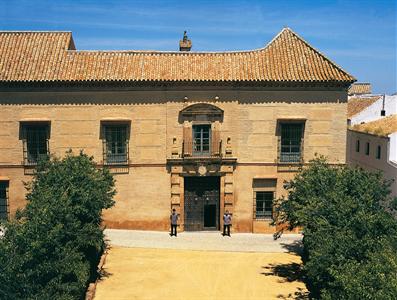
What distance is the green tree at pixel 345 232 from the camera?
508 inches

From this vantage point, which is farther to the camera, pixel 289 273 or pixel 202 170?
pixel 202 170

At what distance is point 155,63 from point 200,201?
28.5 feet

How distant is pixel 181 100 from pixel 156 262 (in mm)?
9588

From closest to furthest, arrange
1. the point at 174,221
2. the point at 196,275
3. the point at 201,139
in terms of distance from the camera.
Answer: the point at 196,275, the point at 174,221, the point at 201,139

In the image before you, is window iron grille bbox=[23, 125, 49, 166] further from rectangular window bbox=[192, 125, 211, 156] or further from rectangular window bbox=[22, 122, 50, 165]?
rectangular window bbox=[192, 125, 211, 156]

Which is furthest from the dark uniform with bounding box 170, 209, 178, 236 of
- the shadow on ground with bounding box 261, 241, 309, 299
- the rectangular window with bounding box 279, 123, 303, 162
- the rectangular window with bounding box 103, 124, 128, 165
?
the rectangular window with bounding box 279, 123, 303, 162

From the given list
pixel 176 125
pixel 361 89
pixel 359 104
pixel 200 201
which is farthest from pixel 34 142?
pixel 361 89

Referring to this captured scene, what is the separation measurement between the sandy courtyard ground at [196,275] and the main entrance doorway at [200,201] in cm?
389

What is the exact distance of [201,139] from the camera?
2838 centimetres

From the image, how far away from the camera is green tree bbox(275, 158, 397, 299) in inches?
508

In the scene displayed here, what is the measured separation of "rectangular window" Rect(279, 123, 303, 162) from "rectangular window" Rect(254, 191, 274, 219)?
7.62ft

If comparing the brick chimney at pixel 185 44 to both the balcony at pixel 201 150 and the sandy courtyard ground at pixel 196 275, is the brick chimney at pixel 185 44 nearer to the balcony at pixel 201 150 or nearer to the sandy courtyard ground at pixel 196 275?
the balcony at pixel 201 150

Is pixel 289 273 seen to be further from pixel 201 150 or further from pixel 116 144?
pixel 116 144

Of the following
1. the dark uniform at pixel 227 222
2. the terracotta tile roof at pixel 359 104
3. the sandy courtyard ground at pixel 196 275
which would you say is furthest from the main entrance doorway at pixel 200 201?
the terracotta tile roof at pixel 359 104
